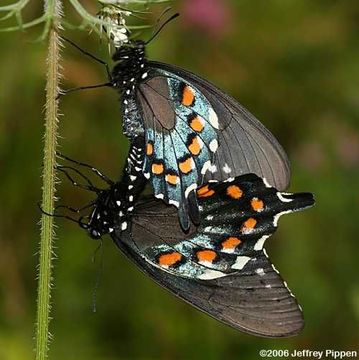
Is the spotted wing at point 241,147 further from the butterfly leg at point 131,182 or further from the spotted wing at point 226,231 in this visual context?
the butterfly leg at point 131,182

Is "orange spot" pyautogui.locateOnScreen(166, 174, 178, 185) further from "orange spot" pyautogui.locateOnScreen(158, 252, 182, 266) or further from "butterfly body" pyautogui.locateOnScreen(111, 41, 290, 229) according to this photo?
"orange spot" pyautogui.locateOnScreen(158, 252, 182, 266)

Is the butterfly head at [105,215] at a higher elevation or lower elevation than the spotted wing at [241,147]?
lower

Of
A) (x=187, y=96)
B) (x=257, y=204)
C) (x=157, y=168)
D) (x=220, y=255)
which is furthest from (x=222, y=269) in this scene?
(x=187, y=96)

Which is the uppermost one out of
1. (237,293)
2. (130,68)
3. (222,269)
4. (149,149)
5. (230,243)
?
(130,68)

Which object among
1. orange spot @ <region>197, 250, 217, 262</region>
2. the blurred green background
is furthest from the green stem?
the blurred green background

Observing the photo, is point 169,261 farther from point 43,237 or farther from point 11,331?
point 11,331

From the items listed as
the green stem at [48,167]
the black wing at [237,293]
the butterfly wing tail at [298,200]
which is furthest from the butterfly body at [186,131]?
the green stem at [48,167]

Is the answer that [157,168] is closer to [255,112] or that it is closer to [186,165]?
[186,165]
